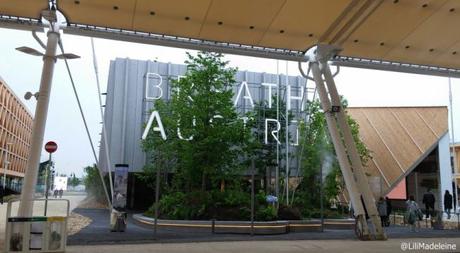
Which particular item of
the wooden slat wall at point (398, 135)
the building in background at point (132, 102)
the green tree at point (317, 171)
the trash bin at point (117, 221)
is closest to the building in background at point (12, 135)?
the building in background at point (132, 102)

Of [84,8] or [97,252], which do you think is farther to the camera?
[84,8]

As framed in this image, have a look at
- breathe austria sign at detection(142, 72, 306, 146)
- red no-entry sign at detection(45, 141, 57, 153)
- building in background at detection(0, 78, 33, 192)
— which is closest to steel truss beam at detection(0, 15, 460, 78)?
red no-entry sign at detection(45, 141, 57, 153)

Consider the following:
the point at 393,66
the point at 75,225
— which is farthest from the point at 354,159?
the point at 75,225

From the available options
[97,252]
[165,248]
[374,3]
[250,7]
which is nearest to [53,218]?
[97,252]

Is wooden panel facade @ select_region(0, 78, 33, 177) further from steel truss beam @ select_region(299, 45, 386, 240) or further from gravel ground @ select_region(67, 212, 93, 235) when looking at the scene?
steel truss beam @ select_region(299, 45, 386, 240)

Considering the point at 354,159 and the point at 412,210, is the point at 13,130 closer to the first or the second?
the point at 412,210

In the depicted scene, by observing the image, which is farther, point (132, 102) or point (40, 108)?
point (132, 102)

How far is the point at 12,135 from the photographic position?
80.6 meters

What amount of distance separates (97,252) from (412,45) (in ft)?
38.6

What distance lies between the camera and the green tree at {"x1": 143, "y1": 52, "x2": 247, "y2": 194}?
852 inches

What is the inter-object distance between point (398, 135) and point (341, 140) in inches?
1059

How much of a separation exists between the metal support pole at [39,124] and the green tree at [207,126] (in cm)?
961

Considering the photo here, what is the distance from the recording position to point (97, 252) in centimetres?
1027

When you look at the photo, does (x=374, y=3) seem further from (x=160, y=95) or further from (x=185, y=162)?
(x=160, y=95)
